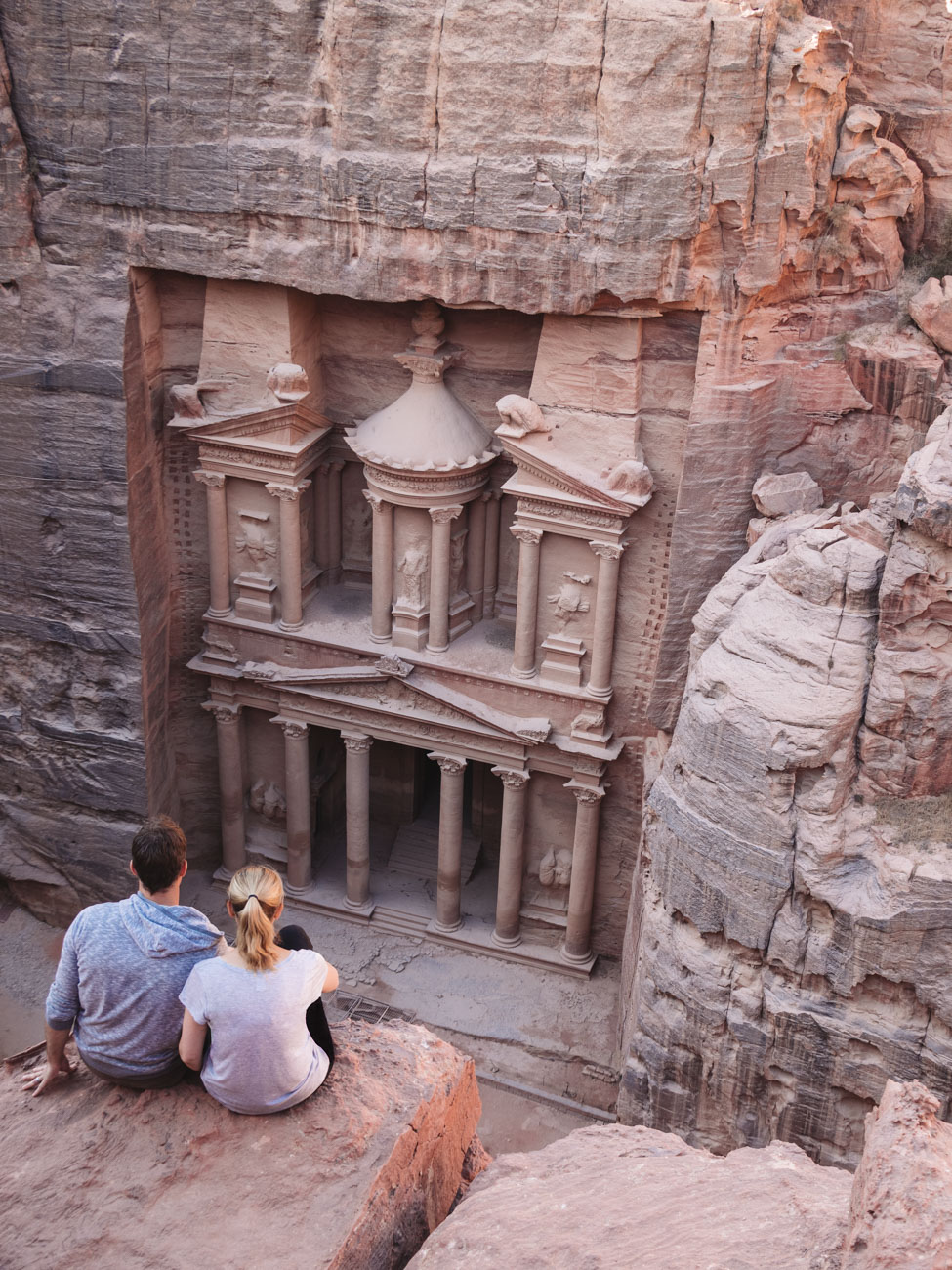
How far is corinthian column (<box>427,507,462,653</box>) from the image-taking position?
50.9 feet

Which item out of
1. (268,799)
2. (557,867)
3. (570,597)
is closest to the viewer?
(570,597)

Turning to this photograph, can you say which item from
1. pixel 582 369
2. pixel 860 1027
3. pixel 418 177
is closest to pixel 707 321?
pixel 582 369

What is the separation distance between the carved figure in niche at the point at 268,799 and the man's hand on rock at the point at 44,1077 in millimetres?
11371

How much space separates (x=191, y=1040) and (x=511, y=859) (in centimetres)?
1069

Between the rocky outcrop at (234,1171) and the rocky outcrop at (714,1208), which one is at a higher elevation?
the rocky outcrop at (714,1208)

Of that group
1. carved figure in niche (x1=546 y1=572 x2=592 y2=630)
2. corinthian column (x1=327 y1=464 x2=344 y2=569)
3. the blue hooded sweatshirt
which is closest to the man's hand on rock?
the blue hooded sweatshirt

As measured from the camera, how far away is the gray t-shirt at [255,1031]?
605 centimetres

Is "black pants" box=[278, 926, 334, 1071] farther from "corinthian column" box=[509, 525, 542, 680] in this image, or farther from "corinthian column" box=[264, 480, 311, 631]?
"corinthian column" box=[264, 480, 311, 631]

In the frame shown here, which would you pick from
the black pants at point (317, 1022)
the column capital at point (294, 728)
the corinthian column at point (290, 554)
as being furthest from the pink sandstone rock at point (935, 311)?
the black pants at point (317, 1022)

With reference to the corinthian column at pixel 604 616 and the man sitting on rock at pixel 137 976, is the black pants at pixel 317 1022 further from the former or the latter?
the corinthian column at pixel 604 616

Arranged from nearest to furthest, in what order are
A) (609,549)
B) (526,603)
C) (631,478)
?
1. (631,478)
2. (609,549)
3. (526,603)

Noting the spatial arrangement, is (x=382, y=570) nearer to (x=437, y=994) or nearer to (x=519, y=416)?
(x=519, y=416)

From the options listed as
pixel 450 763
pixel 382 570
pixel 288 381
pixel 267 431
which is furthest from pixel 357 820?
pixel 288 381

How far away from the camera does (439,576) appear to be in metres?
15.8
